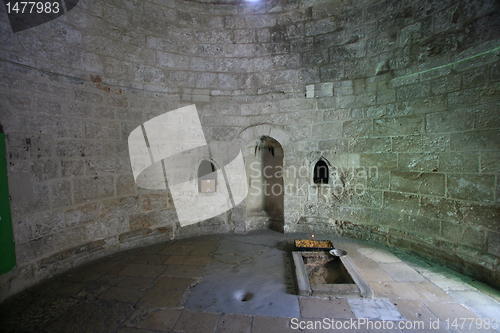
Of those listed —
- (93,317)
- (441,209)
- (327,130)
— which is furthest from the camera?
(327,130)

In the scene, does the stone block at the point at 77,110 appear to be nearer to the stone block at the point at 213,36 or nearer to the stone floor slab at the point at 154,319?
the stone block at the point at 213,36

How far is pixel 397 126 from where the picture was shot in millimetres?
3521

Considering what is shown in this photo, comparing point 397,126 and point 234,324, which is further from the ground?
point 397,126

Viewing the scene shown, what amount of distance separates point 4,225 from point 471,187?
5571mm

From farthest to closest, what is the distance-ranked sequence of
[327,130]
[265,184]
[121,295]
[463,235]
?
[265,184] → [327,130] → [463,235] → [121,295]

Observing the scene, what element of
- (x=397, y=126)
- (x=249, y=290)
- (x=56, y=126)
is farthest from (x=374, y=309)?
(x=56, y=126)

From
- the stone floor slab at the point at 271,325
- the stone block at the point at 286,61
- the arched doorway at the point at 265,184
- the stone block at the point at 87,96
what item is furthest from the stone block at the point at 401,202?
the stone block at the point at 87,96

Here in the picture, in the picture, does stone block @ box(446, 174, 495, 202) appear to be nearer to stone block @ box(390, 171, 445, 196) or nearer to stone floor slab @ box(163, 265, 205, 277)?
stone block @ box(390, 171, 445, 196)

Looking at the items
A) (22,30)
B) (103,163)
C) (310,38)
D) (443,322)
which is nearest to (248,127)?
(310,38)

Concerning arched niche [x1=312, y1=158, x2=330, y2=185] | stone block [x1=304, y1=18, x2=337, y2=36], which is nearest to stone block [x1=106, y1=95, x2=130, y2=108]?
stone block [x1=304, y1=18, x2=337, y2=36]

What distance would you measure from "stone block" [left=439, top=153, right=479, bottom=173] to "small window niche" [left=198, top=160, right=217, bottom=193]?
3.65 meters

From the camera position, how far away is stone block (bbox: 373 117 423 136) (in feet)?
10.9

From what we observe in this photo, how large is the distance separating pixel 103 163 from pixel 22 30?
1838 millimetres

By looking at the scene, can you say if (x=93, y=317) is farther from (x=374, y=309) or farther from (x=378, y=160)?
Result: (x=378, y=160)
